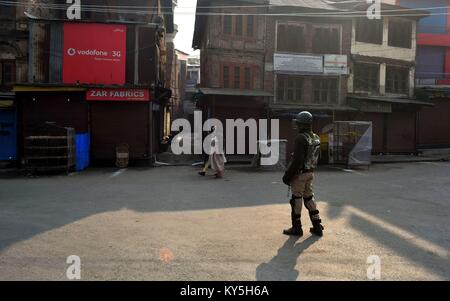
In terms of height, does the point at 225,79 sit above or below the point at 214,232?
above

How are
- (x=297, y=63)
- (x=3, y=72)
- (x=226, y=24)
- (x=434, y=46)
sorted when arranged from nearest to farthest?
(x=3, y=72)
(x=226, y=24)
(x=297, y=63)
(x=434, y=46)

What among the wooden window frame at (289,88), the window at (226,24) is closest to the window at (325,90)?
the wooden window frame at (289,88)

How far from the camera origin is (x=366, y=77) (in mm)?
25422

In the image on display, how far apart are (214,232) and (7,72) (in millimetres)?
18531

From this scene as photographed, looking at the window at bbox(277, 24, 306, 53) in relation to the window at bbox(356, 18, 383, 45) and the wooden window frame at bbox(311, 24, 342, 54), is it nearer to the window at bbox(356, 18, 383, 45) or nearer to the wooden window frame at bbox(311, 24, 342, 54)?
the wooden window frame at bbox(311, 24, 342, 54)

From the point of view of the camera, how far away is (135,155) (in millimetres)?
19109

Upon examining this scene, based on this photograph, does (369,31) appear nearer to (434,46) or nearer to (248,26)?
(248,26)

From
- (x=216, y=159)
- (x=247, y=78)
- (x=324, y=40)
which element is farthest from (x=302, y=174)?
(x=324, y=40)

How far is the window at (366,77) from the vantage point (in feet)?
82.5

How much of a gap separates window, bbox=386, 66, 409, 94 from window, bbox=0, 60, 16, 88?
2044 centimetres

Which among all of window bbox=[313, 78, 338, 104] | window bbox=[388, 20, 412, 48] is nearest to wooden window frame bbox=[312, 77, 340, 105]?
window bbox=[313, 78, 338, 104]

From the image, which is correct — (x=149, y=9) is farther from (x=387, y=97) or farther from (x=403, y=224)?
(x=403, y=224)

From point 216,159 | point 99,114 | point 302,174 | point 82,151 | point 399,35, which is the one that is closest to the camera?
point 302,174

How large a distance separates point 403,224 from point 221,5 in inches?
703
